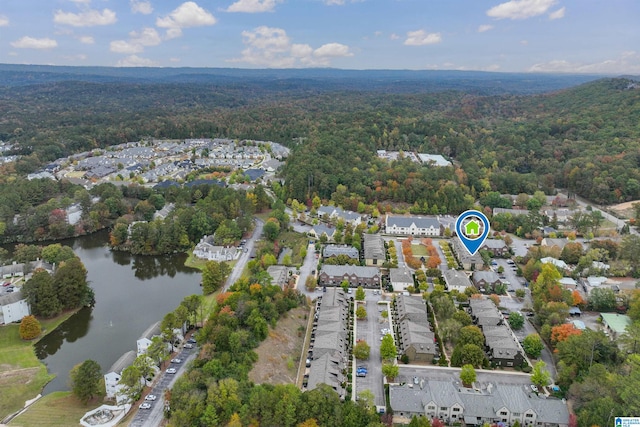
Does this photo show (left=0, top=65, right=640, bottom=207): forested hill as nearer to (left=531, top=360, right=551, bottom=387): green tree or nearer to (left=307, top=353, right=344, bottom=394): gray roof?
(left=531, top=360, right=551, bottom=387): green tree

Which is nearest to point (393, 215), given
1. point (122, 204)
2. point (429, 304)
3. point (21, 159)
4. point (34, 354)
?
point (429, 304)

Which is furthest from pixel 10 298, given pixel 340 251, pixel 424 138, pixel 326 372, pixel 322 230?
pixel 424 138

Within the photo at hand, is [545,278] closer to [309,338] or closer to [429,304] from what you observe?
[429,304]

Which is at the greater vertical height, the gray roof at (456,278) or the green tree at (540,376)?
the green tree at (540,376)

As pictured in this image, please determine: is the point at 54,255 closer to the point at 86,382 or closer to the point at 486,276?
the point at 86,382

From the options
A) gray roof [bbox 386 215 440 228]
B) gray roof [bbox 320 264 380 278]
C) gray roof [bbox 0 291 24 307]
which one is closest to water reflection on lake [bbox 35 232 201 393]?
gray roof [bbox 0 291 24 307]

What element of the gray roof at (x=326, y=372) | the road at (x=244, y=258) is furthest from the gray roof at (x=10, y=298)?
the gray roof at (x=326, y=372)

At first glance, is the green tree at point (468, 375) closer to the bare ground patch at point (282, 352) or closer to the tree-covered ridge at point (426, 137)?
the bare ground patch at point (282, 352)
